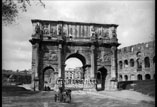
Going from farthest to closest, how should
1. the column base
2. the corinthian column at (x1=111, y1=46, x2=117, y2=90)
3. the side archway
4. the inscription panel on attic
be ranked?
the corinthian column at (x1=111, y1=46, x2=117, y2=90) < the column base < the side archway < the inscription panel on attic

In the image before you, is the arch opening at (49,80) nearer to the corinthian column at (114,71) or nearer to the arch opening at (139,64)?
the corinthian column at (114,71)

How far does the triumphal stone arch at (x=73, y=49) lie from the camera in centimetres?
2616

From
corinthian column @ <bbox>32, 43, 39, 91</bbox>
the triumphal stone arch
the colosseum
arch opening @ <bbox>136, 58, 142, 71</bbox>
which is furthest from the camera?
arch opening @ <bbox>136, 58, 142, 71</bbox>

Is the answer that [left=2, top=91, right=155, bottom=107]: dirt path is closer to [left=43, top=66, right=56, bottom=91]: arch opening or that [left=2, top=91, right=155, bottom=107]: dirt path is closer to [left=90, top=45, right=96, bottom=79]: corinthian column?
[left=43, top=66, right=56, bottom=91]: arch opening

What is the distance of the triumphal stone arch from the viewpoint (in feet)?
85.8

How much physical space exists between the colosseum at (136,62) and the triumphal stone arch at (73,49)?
39.0ft

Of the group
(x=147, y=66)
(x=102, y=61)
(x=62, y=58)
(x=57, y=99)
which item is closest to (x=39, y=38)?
(x=62, y=58)

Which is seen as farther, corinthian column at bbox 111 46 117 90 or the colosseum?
the colosseum

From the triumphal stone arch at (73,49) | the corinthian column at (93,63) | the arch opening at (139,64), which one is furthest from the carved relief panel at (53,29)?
the arch opening at (139,64)

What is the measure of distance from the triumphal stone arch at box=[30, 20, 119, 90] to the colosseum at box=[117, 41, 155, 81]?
11.9 meters

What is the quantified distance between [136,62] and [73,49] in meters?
18.5

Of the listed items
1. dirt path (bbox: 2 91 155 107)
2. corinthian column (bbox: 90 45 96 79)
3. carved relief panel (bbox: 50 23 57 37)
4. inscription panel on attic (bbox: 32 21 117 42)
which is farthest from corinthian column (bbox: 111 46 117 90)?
dirt path (bbox: 2 91 155 107)

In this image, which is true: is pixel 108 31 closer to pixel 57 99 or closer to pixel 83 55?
pixel 83 55

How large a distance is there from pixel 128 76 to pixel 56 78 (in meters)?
20.6
